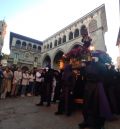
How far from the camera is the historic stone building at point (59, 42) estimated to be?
24125mm

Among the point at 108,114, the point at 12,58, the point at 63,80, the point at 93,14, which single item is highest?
the point at 93,14

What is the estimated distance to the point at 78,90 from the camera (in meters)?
5.41

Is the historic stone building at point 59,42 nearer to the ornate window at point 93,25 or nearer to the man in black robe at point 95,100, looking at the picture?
the ornate window at point 93,25

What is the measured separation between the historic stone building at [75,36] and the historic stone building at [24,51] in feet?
10.0

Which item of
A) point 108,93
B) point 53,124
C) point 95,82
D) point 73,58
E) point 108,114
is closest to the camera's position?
point 108,114

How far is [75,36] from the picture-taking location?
94.5ft

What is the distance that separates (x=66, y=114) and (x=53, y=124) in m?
1.06

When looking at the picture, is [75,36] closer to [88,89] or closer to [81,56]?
[81,56]

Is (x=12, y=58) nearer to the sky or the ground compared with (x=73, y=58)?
nearer to the sky

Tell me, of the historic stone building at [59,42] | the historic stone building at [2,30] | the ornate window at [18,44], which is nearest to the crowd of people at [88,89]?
the historic stone building at [59,42]

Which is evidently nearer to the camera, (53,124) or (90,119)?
(90,119)

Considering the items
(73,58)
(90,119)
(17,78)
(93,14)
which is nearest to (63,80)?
(73,58)

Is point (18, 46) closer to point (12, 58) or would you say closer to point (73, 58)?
point (12, 58)

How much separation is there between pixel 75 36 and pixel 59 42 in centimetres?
535
